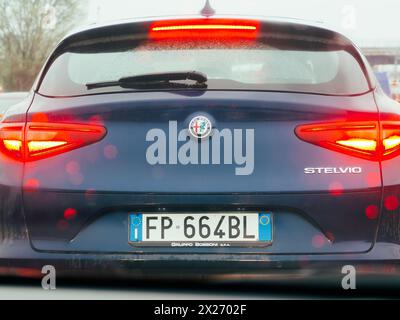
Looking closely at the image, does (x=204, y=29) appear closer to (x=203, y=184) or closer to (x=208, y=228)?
(x=203, y=184)

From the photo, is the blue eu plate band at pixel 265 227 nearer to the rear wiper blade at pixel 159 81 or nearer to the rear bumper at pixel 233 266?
the rear bumper at pixel 233 266

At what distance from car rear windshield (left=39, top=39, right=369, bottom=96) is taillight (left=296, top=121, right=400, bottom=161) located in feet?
0.66

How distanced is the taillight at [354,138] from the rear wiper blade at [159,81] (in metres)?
0.47

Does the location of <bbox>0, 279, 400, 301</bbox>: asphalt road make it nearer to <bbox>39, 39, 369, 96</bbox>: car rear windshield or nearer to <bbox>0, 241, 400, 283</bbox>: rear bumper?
<bbox>0, 241, 400, 283</bbox>: rear bumper

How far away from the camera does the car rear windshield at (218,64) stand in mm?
3543

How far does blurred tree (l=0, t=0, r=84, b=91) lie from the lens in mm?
64125

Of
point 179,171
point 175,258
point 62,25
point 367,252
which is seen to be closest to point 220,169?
point 179,171

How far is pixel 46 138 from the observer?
11.1 feet

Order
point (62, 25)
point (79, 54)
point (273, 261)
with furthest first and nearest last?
point (62, 25) < point (79, 54) < point (273, 261)

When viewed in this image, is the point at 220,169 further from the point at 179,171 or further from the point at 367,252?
the point at 367,252

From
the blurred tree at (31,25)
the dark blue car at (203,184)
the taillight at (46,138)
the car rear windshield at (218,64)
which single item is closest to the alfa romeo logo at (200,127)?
the dark blue car at (203,184)

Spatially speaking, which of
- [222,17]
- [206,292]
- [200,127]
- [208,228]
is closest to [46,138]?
[200,127]
